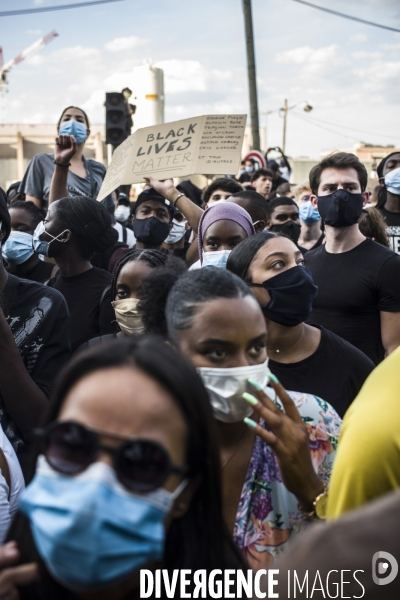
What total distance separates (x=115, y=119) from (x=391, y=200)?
4356 millimetres

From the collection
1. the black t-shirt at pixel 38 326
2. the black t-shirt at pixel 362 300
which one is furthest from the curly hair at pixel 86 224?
the black t-shirt at pixel 362 300

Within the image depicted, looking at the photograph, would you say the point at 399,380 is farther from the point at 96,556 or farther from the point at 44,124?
the point at 44,124

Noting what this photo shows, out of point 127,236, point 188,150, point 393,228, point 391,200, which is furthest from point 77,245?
point 391,200

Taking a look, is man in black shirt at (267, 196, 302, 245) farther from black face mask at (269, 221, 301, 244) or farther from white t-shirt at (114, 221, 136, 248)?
white t-shirt at (114, 221, 136, 248)

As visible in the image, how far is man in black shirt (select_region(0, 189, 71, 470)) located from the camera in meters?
2.91

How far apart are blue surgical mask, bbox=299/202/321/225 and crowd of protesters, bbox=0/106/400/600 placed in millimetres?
2494

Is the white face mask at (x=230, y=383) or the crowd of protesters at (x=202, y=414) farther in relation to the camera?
the white face mask at (x=230, y=383)

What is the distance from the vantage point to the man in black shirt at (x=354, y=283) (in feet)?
13.5

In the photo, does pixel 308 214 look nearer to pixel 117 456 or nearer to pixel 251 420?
pixel 251 420

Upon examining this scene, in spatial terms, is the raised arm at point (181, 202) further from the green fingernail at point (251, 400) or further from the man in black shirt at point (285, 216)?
the green fingernail at point (251, 400)

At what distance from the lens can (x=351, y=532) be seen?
0.82 m

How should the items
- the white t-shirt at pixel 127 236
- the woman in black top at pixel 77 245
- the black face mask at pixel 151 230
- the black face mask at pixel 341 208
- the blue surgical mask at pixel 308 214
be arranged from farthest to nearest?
the blue surgical mask at pixel 308 214 < the white t-shirt at pixel 127 236 < the black face mask at pixel 151 230 < the black face mask at pixel 341 208 < the woman in black top at pixel 77 245

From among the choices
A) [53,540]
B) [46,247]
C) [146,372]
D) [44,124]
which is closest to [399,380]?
[146,372]

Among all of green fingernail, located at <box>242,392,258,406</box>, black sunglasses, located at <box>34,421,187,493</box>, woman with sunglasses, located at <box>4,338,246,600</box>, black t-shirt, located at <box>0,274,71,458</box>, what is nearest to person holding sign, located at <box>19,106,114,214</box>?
black t-shirt, located at <box>0,274,71,458</box>
